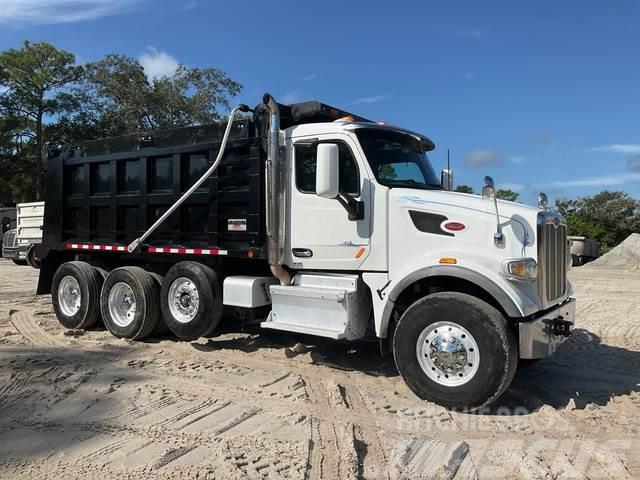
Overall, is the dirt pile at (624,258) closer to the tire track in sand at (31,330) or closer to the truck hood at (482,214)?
the truck hood at (482,214)

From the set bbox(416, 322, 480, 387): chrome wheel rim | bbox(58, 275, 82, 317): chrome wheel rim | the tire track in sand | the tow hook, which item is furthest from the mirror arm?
bbox(58, 275, 82, 317): chrome wheel rim

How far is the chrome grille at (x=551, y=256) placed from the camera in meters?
4.87

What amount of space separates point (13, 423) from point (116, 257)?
414 cm

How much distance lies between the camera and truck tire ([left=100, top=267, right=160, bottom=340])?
724cm

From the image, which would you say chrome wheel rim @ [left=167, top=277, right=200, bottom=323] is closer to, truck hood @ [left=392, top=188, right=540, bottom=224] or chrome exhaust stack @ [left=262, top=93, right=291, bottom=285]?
chrome exhaust stack @ [left=262, top=93, right=291, bottom=285]

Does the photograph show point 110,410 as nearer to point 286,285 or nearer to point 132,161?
point 286,285

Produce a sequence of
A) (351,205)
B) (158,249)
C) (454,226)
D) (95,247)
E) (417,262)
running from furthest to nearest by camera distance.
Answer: (95,247) < (158,249) < (351,205) < (417,262) < (454,226)

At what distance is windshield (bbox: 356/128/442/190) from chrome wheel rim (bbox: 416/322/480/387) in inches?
64.3

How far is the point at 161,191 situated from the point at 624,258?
895 inches

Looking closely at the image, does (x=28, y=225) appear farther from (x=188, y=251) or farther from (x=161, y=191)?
(x=188, y=251)

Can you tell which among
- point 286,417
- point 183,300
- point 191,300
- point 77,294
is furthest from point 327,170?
point 77,294

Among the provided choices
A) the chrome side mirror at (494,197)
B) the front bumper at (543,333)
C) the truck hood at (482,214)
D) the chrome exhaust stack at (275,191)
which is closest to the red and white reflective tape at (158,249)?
the chrome exhaust stack at (275,191)

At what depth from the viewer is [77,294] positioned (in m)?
8.30

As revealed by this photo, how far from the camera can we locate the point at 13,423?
433cm
